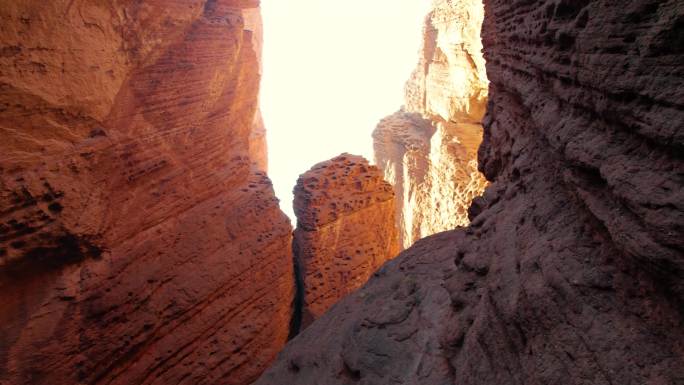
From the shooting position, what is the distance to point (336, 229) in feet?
26.1

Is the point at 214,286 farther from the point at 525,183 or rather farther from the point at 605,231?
the point at 605,231

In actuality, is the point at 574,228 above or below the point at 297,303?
above

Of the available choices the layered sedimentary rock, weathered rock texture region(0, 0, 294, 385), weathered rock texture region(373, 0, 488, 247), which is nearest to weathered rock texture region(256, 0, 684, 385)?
weathered rock texture region(0, 0, 294, 385)

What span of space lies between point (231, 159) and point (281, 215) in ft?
4.67

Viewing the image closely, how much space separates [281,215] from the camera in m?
7.62

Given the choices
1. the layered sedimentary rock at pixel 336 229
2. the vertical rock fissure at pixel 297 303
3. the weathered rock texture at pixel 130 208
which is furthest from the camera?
the layered sedimentary rock at pixel 336 229

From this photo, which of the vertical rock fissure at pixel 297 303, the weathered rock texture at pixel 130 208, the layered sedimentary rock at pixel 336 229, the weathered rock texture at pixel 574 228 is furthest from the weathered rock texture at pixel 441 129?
the weathered rock texture at pixel 574 228

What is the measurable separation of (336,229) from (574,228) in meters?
6.19

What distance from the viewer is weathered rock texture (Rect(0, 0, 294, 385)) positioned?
4125 mm

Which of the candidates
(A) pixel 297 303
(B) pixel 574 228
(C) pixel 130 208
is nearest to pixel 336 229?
(A) pixel 297 303

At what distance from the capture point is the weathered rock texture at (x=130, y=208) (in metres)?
4.12

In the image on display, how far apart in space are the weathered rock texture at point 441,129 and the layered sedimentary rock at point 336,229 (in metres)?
3.94

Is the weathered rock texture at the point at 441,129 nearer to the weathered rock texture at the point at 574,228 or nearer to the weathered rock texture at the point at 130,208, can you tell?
the weathered rock texture at the point at 130,208

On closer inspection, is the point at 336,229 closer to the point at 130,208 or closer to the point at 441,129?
the point at 130,208
